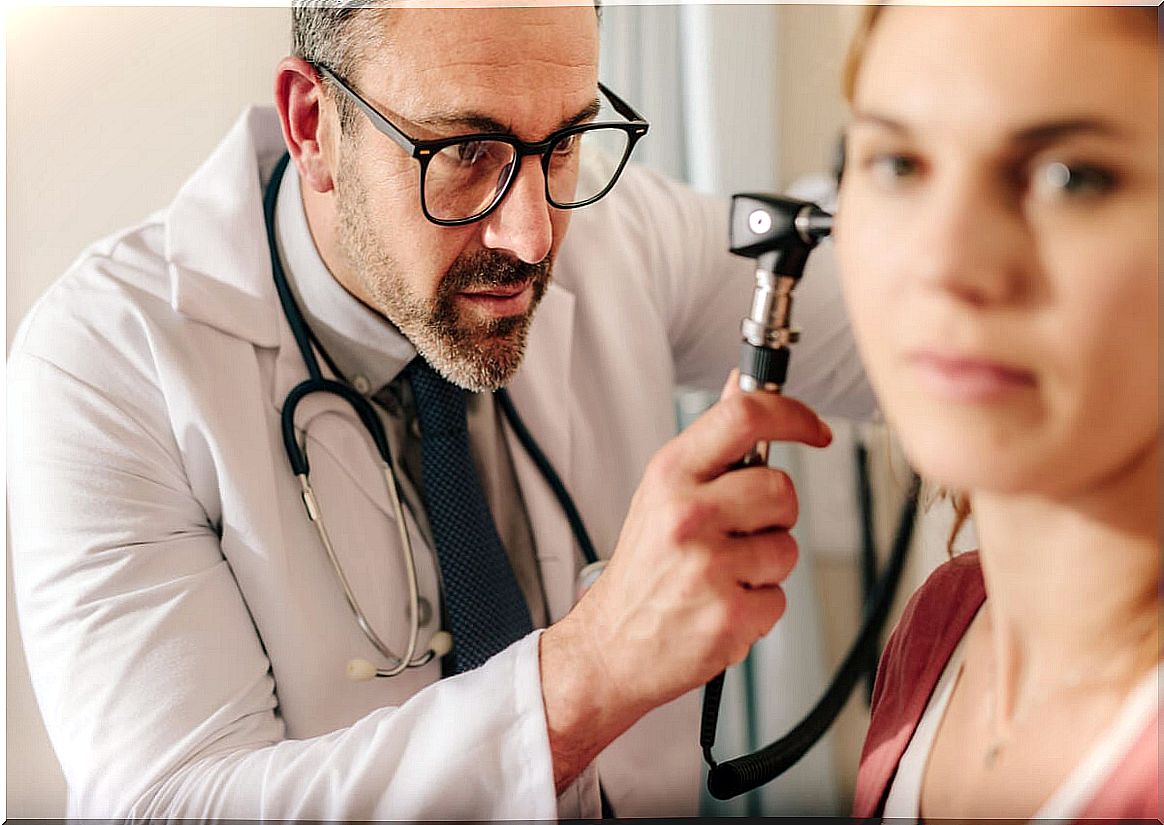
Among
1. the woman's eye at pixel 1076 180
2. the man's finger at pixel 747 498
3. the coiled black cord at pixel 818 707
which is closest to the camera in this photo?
the woman's eye at pixel 1076 180

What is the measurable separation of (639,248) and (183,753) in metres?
0.48

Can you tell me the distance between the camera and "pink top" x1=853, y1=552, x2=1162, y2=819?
0.70 meters

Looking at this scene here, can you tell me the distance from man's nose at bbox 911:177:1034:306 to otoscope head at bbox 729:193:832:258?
0.09 meters

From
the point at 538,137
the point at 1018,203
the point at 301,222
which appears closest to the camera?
the point at 1018,203

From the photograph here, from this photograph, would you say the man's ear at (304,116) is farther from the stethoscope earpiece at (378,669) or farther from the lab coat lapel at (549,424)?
the stethoscope earpiece at (378,669)

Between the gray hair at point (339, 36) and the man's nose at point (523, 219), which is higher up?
the gray hair at point (339, 36)

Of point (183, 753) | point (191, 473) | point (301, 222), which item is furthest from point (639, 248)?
point (183, 753)

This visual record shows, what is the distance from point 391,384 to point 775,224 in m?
0.31

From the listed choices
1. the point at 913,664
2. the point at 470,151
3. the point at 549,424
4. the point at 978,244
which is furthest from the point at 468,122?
the point at 913,664

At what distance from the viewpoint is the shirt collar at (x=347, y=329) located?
835 mm

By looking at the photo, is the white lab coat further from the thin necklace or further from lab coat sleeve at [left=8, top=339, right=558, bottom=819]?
the thin necklace

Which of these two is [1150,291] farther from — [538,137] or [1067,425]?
[538,137]

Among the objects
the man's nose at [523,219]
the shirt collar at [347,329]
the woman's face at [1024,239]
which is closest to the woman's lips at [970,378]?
the woman's face at [1024,239]

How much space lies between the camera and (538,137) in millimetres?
749
